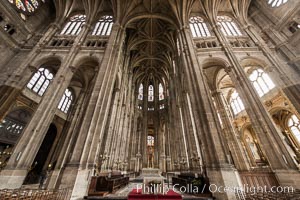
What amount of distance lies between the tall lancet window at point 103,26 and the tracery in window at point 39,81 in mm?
8397

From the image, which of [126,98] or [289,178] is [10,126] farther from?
[289,178]

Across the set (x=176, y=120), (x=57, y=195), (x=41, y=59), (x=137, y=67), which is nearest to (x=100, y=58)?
(x=41, y=59)

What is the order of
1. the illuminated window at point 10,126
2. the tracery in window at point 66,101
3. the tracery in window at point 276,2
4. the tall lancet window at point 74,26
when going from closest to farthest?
the tracery in window at point 276,2 < the illuminated window at point 10,126 < the tall lancet window at point 74,26 < the tracery in window at point 66,101

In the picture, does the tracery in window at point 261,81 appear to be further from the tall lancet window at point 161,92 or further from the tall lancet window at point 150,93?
the tall lancet window at point 150,93

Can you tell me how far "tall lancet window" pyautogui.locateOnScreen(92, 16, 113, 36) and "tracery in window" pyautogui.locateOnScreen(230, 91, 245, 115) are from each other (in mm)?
20596

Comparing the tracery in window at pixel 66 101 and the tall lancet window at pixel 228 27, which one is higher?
the tall lancet window at pixel 228 27

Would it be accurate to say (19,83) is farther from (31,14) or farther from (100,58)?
(31,14)

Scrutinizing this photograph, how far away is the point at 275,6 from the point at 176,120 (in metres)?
17.0

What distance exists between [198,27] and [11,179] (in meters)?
21.6

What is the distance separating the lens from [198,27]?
16750 mm

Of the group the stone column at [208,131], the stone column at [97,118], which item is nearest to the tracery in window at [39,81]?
the stone column at [97,118]

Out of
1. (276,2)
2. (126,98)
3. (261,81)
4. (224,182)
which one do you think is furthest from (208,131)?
(276,2)

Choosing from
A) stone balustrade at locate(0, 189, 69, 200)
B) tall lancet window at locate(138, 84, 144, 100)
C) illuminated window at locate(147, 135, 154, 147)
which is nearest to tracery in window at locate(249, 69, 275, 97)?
tall lancet window at locate(138, 84, 144, 100)

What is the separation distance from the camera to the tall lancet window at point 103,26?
1583cm
